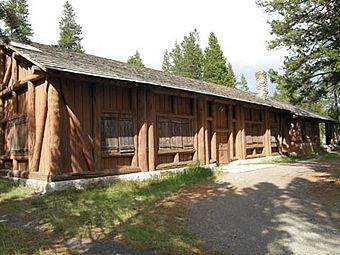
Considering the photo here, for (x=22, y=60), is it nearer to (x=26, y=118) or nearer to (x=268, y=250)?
(x=26, y=118)

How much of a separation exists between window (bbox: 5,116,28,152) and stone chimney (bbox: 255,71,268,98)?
59.8ft

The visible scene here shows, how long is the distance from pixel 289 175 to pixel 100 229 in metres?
9.03

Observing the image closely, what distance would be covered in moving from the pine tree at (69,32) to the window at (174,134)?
30.3 meters

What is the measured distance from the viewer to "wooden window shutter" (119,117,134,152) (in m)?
12.9

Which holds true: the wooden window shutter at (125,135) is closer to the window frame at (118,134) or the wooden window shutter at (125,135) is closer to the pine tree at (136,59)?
the window frame at (118,134)

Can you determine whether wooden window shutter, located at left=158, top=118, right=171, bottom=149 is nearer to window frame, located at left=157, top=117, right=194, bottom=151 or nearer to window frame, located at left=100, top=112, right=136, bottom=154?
window frame, located at left=157, top=117, right=194, bottom=151

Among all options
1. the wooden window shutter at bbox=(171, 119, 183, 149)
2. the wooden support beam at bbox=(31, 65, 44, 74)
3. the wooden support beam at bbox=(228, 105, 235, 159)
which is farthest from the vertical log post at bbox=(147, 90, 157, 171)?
the wooden support beam at bbox=(228, 105, 235, 159)

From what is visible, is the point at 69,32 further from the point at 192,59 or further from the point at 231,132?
the point at 231,132

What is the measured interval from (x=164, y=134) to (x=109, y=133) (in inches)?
115

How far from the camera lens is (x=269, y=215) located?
802 centimetres

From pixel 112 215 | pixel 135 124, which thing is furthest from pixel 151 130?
pixel 112 215

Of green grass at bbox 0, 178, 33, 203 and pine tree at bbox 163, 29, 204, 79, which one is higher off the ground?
pine tree at bbox 163, 29, 204, 79

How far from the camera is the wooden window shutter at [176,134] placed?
15.2 meters

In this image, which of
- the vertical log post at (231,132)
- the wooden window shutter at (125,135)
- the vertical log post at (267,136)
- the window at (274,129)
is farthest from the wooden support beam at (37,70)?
the window at (274,129)
